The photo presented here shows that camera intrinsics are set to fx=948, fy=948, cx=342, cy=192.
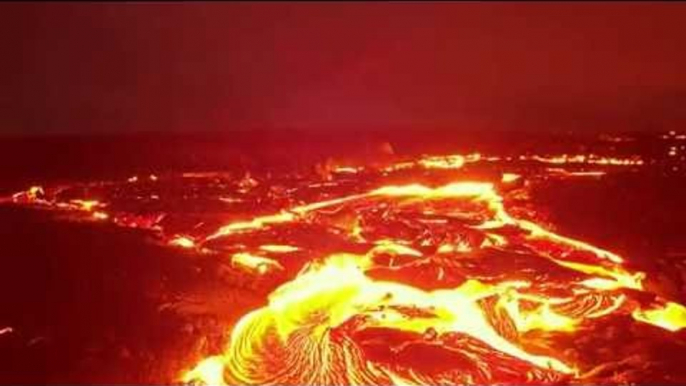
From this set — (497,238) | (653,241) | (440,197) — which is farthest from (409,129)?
(653,241)

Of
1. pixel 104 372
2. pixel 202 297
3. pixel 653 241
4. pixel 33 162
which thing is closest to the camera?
pixel 104 372

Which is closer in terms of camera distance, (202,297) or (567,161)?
(202,297)

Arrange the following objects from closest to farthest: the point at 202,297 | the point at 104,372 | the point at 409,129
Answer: the point at 104,372
the point at 202,297
the point at 409,129

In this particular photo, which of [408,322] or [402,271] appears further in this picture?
[402,271]

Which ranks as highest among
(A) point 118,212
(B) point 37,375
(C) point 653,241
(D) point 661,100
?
(D) point 661,100

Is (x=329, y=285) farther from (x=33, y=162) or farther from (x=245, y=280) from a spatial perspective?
(x=33, y=162)

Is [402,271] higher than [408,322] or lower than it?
higher

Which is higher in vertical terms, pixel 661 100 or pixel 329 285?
pixel 661 100
